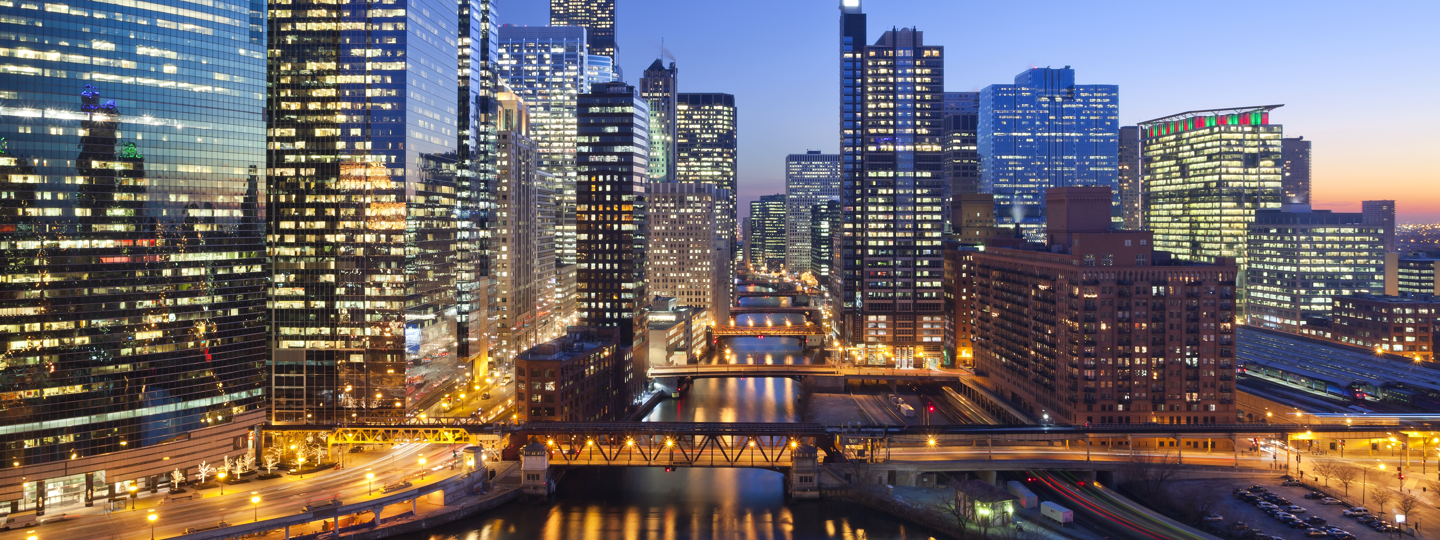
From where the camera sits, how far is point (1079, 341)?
120m

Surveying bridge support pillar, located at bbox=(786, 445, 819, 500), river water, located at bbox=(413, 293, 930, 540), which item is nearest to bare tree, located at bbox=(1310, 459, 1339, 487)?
river water, located at bbox=(413, 293, 930, 540)

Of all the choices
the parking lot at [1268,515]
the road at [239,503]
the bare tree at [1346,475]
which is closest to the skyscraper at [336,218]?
the road at [239,503]

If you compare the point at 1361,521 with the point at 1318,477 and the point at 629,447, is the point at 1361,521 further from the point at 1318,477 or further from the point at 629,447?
the point at 629,447

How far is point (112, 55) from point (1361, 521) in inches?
5027

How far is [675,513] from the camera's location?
3782 inches

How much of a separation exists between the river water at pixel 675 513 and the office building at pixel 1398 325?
120m

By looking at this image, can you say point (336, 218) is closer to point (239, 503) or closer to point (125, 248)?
point (125, 248)

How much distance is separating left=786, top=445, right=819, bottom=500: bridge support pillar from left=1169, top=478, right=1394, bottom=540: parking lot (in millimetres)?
36724

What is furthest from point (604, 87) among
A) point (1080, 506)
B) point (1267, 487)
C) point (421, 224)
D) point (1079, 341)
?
point (1267, 487)

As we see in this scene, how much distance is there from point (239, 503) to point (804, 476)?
5669 cm

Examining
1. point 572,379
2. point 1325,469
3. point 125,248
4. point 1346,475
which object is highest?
point 125,248

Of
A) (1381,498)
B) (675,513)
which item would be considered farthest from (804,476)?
(1381,498)

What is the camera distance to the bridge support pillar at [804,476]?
3996 inches

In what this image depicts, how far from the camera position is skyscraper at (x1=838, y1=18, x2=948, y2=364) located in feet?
632
